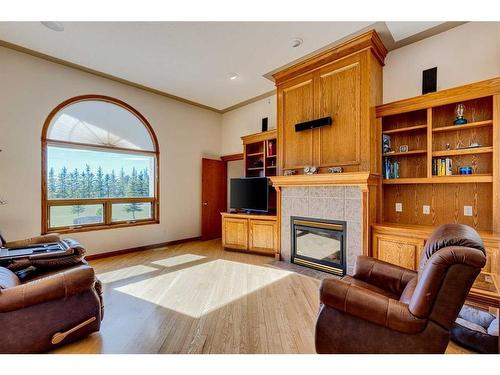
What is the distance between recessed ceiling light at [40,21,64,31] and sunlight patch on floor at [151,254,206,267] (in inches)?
139

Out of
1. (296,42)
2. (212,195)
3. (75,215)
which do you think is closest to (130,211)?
(75,215)

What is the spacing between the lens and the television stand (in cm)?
442

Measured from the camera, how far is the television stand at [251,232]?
4.42 meters

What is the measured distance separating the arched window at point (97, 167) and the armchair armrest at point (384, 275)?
422 cm

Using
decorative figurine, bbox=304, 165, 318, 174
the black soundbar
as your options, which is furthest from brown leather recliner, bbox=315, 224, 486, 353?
the black soundbar

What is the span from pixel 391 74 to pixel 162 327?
14.4 ft

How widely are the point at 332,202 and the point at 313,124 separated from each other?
125 centimetres

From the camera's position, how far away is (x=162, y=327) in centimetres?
213

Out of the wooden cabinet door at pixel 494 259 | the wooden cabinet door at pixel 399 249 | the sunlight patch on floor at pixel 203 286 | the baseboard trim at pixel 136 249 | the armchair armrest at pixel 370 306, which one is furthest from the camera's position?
the baseboard trim at pixel 136 249

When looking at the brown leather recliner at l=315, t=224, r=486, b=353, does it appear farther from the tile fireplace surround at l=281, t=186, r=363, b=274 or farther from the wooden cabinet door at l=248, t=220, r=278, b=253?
the wooden cabinet door at l=248, t=220, r=278, b=253

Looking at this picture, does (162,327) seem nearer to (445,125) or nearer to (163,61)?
(163,61)

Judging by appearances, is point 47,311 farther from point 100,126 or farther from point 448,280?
point 100,126

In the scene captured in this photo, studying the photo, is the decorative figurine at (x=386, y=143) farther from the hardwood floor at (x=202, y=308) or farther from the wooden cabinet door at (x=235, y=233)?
the wooden cabinet door at (x=235, y=233)

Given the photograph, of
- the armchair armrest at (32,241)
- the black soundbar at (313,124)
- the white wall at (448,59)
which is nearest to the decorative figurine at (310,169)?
the black soundbar at (313,124)
